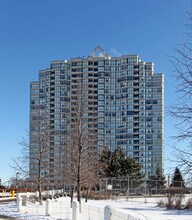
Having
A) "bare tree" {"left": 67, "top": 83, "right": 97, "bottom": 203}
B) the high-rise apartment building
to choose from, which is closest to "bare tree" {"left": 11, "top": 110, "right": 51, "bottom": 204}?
"bare tree" {"left": 67, "top": 83, "right": 97, "bottom": 203}

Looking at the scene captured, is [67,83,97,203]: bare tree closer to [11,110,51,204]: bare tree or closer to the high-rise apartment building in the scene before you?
[11,110,51,204]: bare tree

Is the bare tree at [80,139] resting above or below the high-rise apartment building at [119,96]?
below

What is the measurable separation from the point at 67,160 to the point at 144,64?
464 feet

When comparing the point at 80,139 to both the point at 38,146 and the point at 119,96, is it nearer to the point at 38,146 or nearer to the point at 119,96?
the point at 38,146

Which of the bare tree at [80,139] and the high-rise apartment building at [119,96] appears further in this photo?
the high-rise apartment building at [119,96]

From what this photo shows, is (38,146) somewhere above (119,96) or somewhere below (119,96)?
below

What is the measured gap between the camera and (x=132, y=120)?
542 ft

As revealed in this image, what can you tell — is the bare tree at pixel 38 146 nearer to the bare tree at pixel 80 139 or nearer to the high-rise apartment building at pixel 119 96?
the bare tree at pixel 80 139

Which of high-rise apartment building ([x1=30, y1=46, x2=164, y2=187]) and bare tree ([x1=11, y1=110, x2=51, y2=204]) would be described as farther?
high-rise apartment building ([x1=30, y1=46, x2=164, y2=187])

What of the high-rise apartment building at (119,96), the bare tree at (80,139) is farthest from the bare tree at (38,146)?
the high-rise apartment building at (119,96)

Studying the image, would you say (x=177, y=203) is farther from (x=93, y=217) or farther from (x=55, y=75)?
(x=55, y=75)

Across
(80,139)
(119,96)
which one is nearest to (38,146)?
(80,139)

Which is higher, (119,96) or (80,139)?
(119,96)

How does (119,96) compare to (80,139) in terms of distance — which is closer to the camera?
(80,139)
